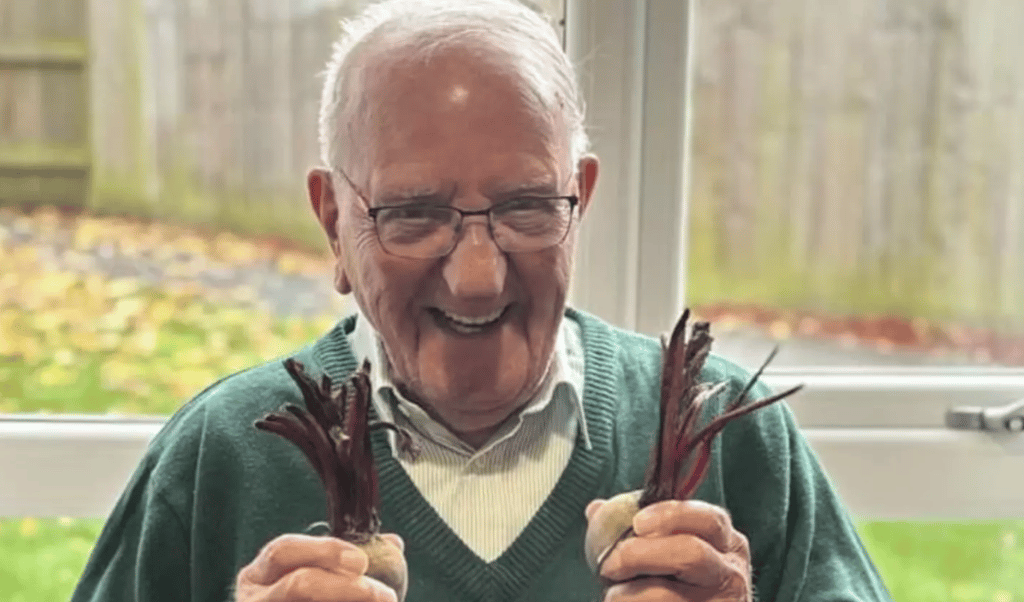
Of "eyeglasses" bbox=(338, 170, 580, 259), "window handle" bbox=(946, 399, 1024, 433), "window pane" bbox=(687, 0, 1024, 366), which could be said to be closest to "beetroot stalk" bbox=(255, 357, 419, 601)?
"eyeglasses" bbox=(338, 170, 580, 259)

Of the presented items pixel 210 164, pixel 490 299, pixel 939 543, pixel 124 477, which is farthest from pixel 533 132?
pixel 939 543

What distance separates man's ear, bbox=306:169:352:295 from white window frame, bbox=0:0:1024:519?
50 centimetres

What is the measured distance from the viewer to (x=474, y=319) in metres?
1.16

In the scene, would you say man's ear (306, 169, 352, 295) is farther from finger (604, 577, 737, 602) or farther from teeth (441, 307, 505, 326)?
finger (604, 577, 737, 602)

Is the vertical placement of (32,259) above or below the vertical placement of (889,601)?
above

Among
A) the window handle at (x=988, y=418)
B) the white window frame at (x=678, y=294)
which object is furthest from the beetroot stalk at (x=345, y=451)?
the window handle at (x=988, y=418)

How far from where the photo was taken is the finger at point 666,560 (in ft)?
3.07

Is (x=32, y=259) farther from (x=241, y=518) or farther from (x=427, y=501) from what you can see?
(x=427, y=501)

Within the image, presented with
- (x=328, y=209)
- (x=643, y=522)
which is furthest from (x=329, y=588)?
(x=328, y=209)

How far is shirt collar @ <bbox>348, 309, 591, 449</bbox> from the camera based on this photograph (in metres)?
1.28

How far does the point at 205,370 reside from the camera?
1.82 m

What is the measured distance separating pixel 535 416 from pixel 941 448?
753 mm

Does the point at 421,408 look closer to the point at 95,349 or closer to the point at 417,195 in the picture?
the point at 417,195

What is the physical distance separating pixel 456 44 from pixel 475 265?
22cm
